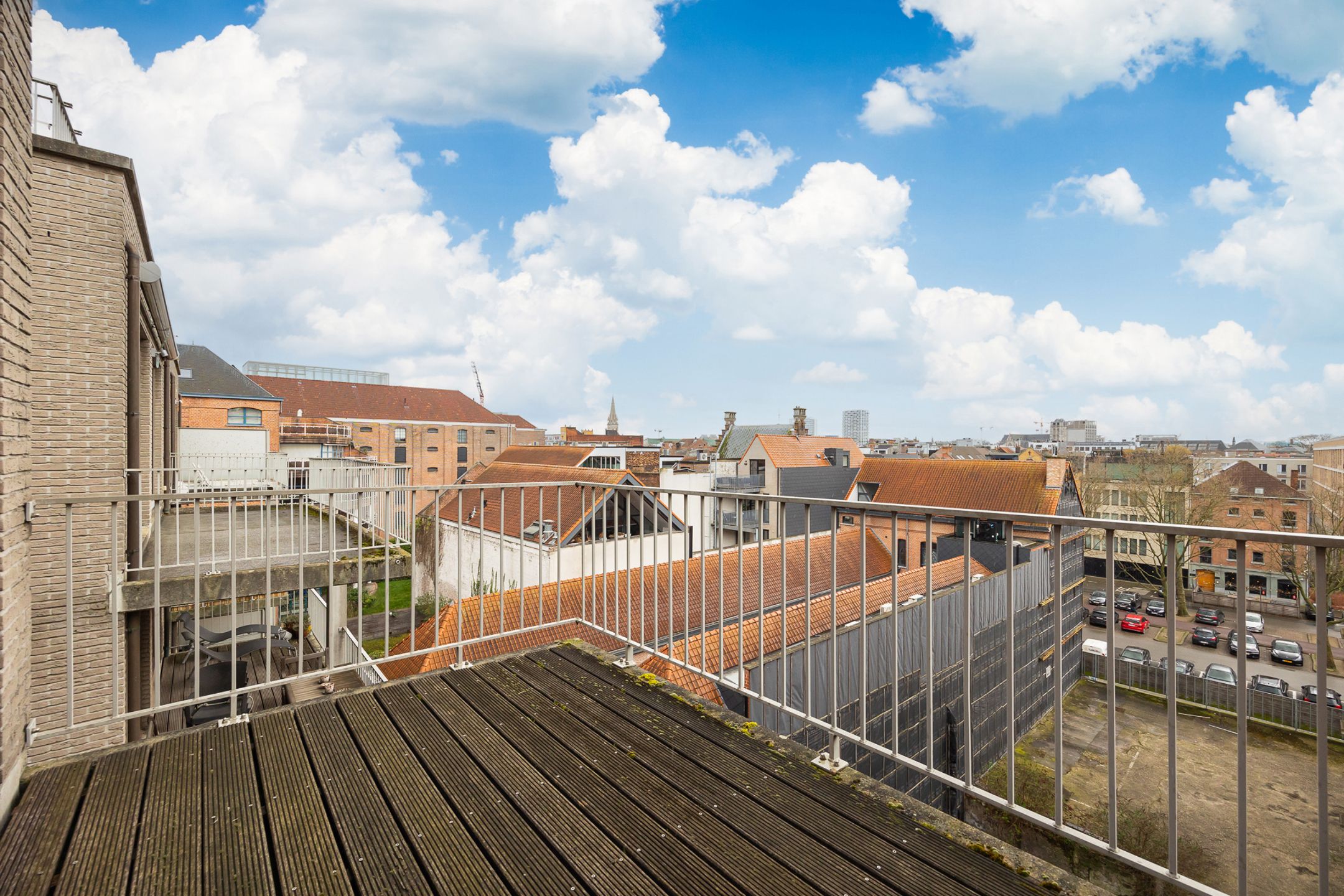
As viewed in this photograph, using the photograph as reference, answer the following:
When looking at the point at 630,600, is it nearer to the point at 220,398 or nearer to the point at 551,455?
the point at 551,455

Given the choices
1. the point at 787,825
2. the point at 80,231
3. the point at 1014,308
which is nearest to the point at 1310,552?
the point at 787,825

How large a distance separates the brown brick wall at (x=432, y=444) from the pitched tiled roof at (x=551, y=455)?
44.3 feet

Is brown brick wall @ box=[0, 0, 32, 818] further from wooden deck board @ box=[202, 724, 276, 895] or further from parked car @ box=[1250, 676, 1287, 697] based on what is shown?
parked car @ box=[1250, 676, 1287, 697]

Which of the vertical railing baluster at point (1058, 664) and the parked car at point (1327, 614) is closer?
the parked car at point (1327, 614)

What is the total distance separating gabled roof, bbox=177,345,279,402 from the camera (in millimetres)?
28938

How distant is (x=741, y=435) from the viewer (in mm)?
53500

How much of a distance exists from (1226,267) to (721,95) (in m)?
43.9

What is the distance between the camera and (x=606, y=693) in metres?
2.83

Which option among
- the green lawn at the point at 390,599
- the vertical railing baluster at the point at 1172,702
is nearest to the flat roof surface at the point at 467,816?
the vertical railing baluster at the point at 1172,702

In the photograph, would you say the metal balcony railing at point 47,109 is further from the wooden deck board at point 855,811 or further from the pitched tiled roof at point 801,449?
the pitched tiled roof at point 801,449

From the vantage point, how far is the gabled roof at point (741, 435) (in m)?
52.2

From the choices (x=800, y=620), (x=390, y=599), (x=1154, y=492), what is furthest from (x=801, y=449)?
(x=800, y=620)

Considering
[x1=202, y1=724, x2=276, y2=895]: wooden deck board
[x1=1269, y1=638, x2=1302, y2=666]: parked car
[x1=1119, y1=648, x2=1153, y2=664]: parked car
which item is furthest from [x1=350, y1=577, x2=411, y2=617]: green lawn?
[x1=1269, y1=638, x2=1302, y2=666]: parked car

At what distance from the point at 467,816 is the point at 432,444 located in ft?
170
